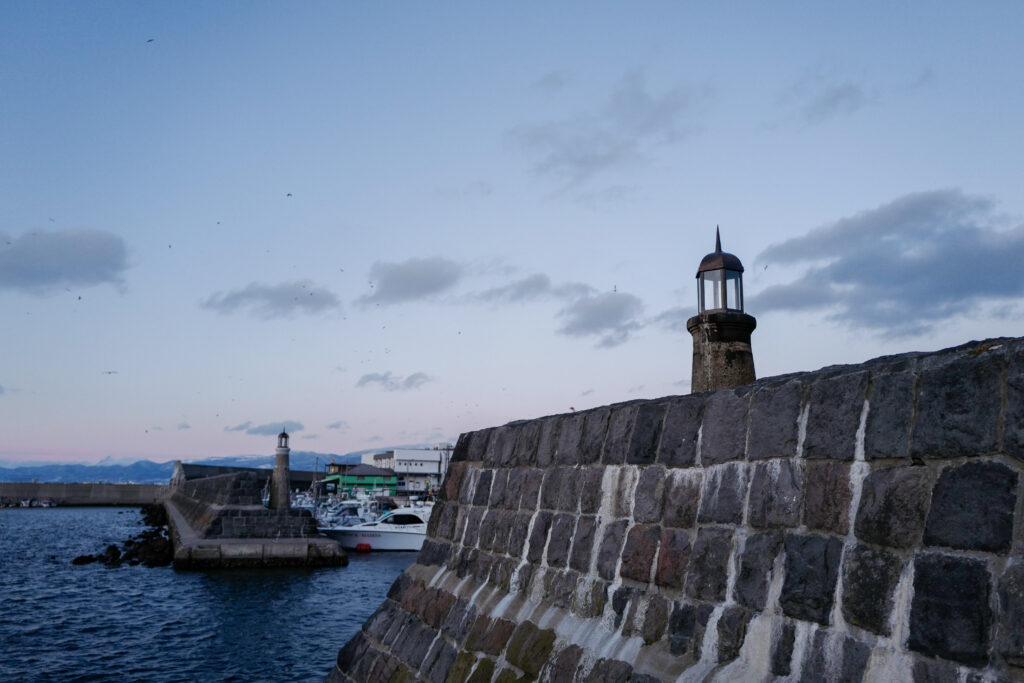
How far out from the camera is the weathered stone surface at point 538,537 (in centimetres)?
545

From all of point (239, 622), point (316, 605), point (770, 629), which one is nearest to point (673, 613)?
point (770, 629)

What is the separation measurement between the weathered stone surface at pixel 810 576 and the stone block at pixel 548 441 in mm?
2638

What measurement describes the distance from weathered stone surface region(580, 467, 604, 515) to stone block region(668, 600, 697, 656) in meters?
1.09

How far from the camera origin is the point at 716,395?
396 centimetres

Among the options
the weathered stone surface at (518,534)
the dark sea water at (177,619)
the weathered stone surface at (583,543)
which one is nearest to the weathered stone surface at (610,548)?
the weathered stone surface at (583,543)

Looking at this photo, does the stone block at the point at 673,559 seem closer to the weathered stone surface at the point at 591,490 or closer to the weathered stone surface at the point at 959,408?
the weathered stone surface at the point at 591,490

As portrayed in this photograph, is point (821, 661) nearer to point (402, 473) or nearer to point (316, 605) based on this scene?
point (316, 605)

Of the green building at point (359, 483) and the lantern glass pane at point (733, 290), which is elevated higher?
the lantern glass pane at point (733, 290)

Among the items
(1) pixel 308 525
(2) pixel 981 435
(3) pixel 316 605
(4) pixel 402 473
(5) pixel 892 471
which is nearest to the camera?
(2) pixel 981 435

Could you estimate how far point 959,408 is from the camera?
105 inches

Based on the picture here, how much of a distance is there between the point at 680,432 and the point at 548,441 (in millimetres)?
1837

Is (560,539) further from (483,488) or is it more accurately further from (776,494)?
(776,494)

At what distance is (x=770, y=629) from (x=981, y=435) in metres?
1.24

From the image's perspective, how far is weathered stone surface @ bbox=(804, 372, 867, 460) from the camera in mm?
3062
